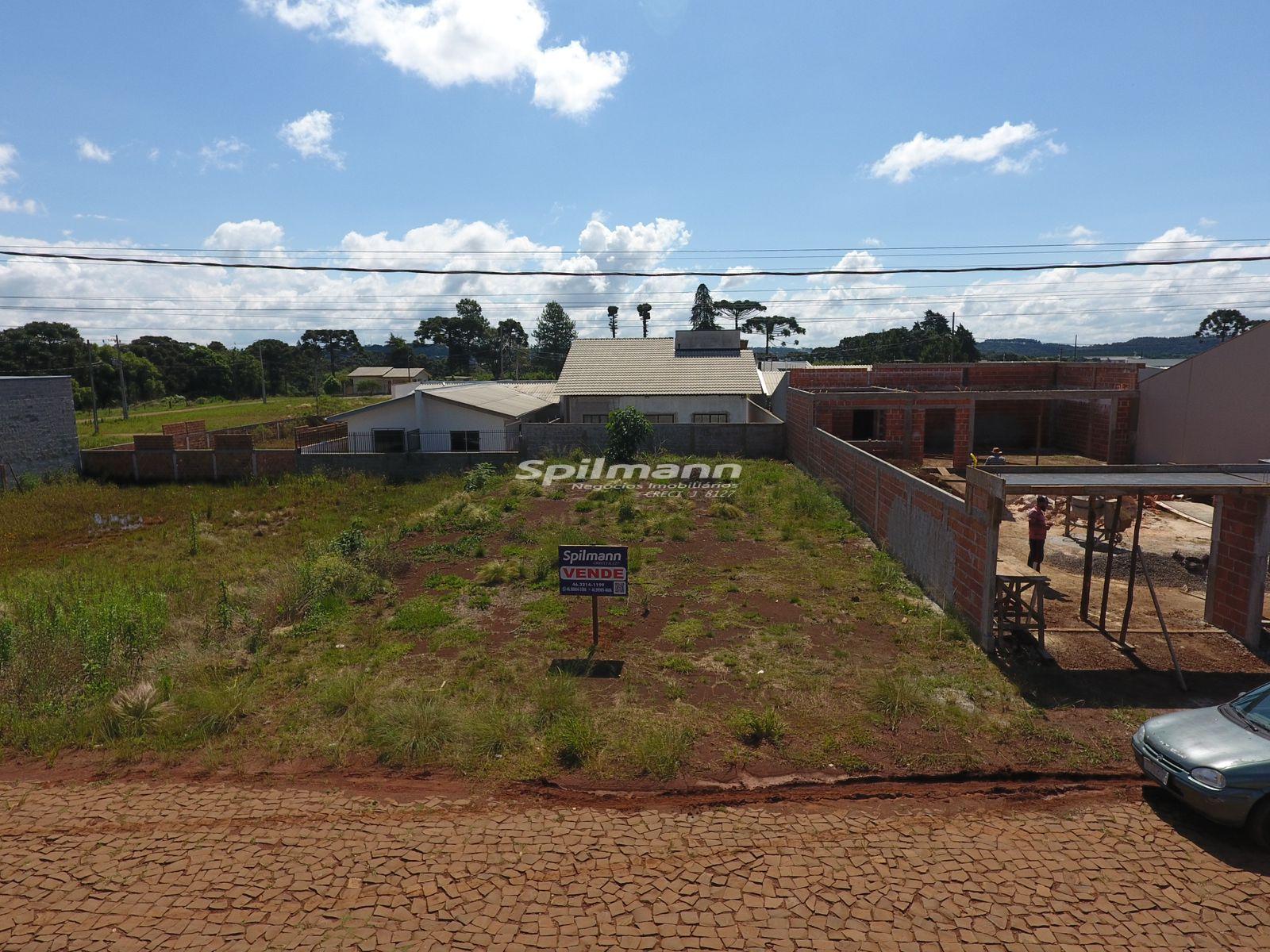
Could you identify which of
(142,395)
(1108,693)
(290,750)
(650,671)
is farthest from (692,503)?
(142,395)

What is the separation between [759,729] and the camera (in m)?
7.60

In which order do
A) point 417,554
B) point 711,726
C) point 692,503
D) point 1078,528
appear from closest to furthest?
point 711,726 → point 417,554 → point 1078,528 → point 692,503

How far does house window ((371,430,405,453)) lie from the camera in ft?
92.1

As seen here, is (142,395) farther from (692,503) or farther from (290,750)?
(290,750)

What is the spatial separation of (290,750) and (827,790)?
215 inches

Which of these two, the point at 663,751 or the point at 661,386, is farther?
the point at 661,386

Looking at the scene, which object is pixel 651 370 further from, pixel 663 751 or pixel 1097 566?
pixel 663 751

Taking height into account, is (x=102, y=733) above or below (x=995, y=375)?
below

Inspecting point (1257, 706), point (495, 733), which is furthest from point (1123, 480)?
point (495, 733)

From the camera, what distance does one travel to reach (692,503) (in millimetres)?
19750

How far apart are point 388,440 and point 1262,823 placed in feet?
89.6

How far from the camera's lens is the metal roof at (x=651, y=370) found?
3092 cm

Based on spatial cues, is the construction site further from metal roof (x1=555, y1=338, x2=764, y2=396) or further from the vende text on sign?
metal roof (x1=555, y1=338, x2=764, y2=396)

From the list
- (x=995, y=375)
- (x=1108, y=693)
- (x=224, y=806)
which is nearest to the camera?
(x=224, y=806)
